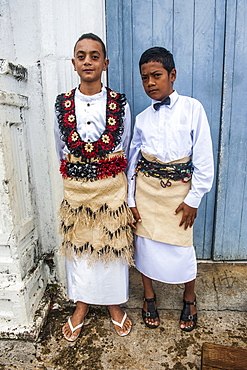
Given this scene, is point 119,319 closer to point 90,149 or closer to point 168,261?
point 168,261

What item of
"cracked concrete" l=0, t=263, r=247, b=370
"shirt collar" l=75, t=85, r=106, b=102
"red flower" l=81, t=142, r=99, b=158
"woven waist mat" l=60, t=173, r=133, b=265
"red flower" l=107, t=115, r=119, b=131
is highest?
"shirt collar" l=75, t=85, r=106, b=102

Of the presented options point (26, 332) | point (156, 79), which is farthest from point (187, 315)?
point (156, 79)

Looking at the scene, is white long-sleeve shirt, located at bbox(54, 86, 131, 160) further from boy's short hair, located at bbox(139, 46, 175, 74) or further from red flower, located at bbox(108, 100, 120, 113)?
boy's short hair, located at bbox(139, 46, 175, 74)

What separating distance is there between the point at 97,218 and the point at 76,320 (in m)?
0.80

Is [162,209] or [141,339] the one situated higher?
[162,209]

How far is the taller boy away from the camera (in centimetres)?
175

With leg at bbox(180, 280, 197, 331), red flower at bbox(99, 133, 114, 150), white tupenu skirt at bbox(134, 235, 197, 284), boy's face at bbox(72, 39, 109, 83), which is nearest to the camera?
boy's face at bbox(72, 39, 109, 83)

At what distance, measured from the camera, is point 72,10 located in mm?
1953

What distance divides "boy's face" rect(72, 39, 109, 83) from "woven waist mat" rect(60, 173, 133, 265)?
0.63 meters

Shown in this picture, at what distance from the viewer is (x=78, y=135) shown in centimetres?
175

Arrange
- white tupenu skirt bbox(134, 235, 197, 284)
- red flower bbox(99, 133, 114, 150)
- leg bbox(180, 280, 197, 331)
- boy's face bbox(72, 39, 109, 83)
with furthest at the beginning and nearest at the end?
1. leg bbox(180, 280, 197, 331)
2. white tupenu skirt bbox(134, 235, 197, 284)
3. red flower bbox(99, 133, 114, 150)
4. boy's face bbox(72, 39, 109, 83)

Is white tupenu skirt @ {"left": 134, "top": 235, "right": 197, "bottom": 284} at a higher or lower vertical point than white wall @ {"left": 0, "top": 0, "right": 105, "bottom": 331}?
lower

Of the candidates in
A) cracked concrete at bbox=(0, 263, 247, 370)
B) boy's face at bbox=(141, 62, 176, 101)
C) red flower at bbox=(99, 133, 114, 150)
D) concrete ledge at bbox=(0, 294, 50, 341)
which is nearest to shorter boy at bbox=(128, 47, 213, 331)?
boy's face at bbox=(141, 62, 176, 101)

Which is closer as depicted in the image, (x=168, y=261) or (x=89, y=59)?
(x=89, y=59)
